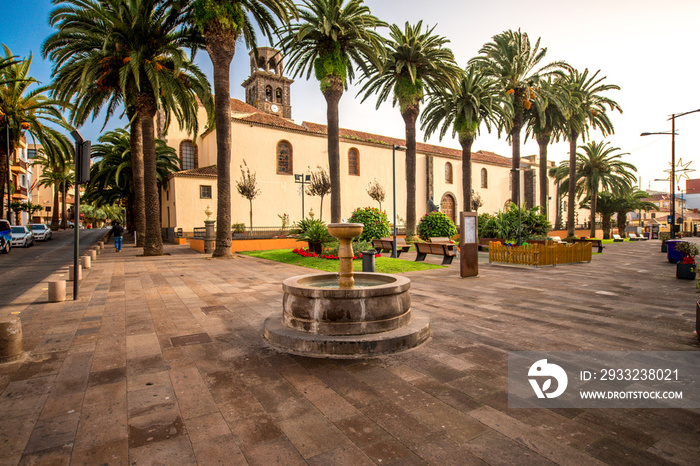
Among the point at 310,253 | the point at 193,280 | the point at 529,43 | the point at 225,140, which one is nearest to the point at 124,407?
the point at 193,280

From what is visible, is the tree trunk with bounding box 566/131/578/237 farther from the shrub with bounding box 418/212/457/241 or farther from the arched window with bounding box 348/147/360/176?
the arched window with bounding box 348/147/360/176

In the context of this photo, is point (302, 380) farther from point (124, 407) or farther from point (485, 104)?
point (485, 104)

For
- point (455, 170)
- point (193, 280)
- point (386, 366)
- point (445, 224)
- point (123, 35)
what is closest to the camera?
point (386, 366)

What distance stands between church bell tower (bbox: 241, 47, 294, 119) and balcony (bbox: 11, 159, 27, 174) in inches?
1121

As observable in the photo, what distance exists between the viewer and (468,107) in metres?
24.7

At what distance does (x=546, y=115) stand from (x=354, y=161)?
697 inches

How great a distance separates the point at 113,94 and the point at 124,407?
72.1 feet

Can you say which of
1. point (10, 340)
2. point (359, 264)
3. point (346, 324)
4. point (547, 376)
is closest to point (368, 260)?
point (359, 264)

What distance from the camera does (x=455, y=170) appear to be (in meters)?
45.8

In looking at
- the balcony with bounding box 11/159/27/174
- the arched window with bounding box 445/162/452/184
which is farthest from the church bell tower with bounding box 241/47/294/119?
the balcony with bounding box 11/159/27/174

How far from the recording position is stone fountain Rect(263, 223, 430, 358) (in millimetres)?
4738

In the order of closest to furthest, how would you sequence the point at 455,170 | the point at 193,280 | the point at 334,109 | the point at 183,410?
the point at 183,410, the point at 193,280, the point at 334,109, the point at 455,170

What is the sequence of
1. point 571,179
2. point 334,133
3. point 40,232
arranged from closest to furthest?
point 334,133 < point 571,179 < point 40,232

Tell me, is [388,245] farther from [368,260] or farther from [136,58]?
[136,58]
